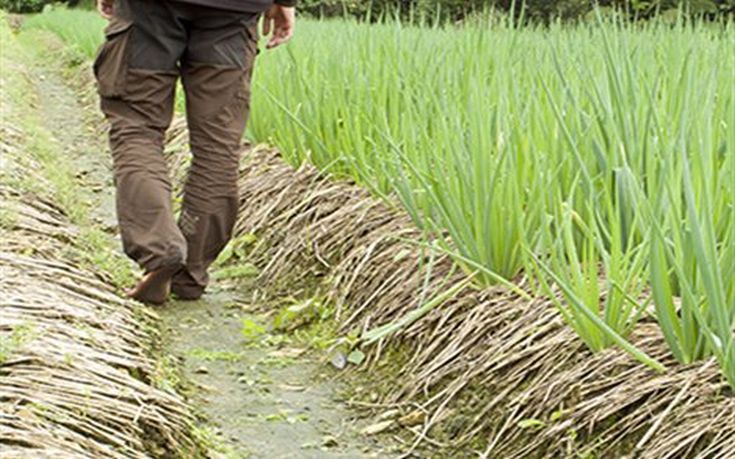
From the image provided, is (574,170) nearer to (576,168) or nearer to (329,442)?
(576,168)

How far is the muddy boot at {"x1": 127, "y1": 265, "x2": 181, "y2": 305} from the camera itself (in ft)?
9.44

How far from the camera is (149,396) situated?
201 centimetres

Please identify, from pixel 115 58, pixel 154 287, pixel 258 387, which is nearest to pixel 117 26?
pixel 115 58

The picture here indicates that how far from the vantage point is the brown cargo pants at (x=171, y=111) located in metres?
2.84

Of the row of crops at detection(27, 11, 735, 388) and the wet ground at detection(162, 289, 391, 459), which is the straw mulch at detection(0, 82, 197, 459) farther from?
the row of crops at detection(27, 11, 735, 388)

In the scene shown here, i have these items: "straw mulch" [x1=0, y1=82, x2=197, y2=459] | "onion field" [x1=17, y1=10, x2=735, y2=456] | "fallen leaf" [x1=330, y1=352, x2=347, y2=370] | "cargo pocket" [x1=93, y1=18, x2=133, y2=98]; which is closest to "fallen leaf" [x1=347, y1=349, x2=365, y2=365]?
"fallen leaf" [x1=330, y1=352, x2=347, y2=370]

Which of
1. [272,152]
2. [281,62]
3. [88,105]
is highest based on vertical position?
[281,62]

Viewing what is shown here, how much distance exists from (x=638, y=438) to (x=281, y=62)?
286cm

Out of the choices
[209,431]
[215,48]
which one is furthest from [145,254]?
[209,431]

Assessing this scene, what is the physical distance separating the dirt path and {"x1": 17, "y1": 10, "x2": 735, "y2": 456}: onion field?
0.38 meters

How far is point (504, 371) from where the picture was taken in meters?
2.18

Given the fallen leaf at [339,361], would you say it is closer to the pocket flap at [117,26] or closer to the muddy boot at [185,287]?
the muddy boot at [185,287]

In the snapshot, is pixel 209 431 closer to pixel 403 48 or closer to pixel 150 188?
pixel 150 188

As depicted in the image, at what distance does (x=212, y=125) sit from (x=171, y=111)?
10cm
